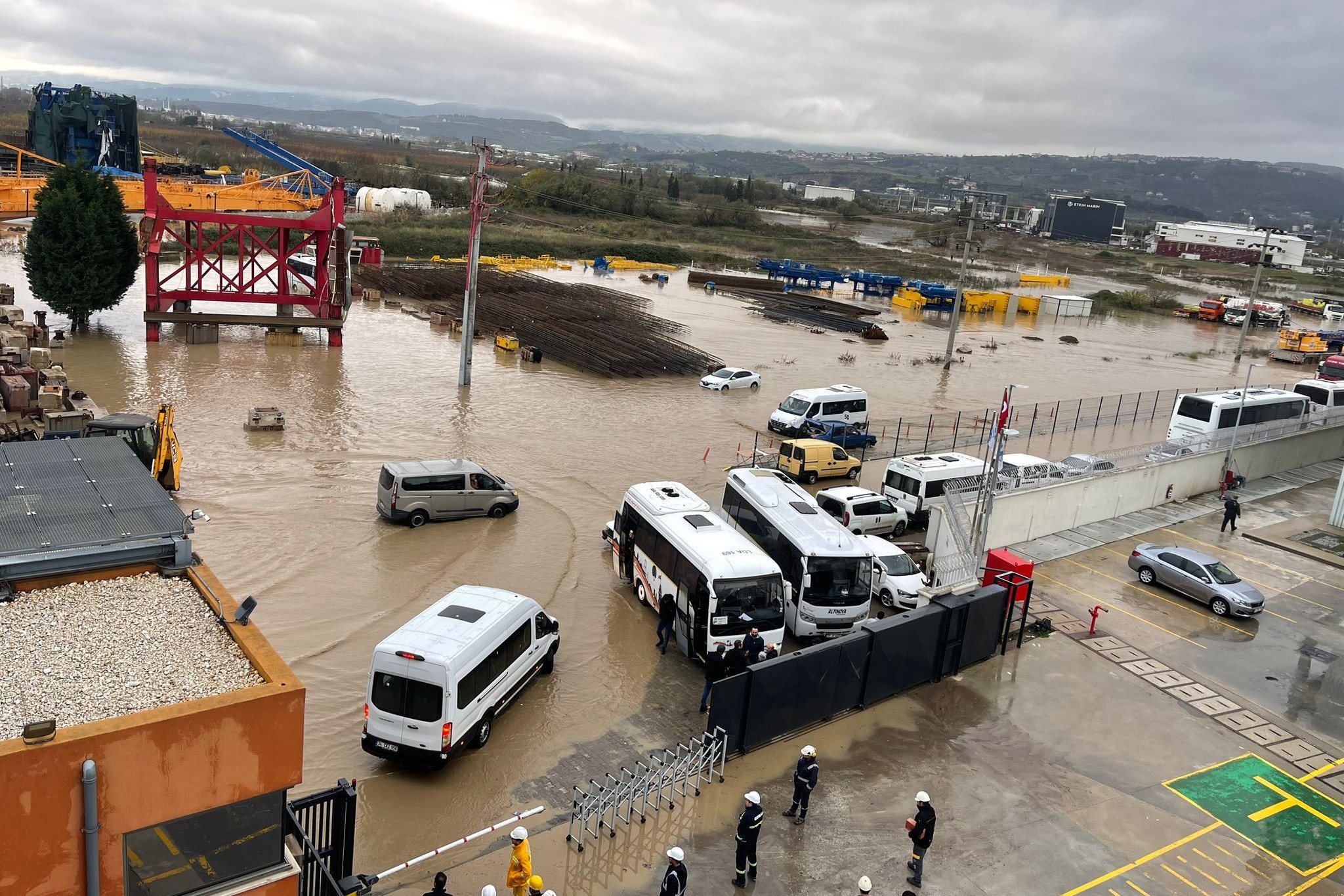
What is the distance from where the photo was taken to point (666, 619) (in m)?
16.6

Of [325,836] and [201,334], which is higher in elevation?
[325,836]

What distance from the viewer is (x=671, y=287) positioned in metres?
72.8

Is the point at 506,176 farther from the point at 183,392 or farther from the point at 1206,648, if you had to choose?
the point at 1206,648

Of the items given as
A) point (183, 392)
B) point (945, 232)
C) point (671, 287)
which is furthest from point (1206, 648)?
point (945, 232)

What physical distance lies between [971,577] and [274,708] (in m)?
13.9

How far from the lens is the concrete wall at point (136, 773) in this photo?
627 centimetres

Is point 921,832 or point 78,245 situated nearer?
point 921,832

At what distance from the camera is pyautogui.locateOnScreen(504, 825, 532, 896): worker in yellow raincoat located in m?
9.84

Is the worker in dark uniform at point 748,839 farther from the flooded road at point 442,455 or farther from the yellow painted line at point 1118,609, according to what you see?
the yellow painted line at point 1118,609

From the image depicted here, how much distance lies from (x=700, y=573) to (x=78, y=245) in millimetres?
31137

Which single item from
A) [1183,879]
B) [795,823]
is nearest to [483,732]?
[795,823]

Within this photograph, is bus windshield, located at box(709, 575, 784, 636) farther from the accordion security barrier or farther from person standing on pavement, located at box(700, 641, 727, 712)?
the accordion security barrier

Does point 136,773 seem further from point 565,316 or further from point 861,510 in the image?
point 565,316

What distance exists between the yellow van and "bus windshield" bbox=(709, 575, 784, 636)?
11886 mm
